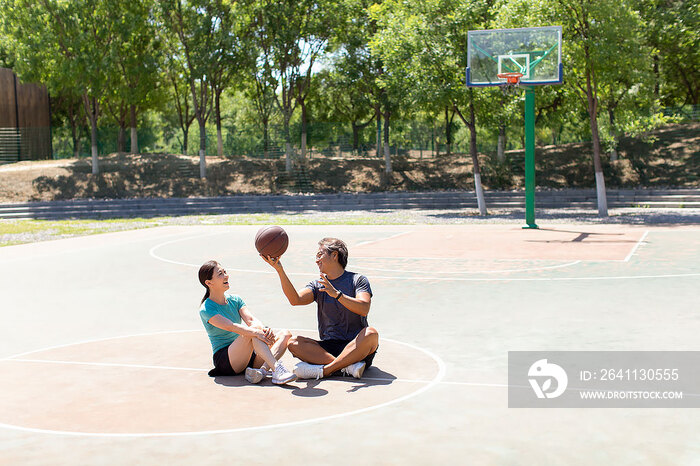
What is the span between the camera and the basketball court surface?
17.0 ft

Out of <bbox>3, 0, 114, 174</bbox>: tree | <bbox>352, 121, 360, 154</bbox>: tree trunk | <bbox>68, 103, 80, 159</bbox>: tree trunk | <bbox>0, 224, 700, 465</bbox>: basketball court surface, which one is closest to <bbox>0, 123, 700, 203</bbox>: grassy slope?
<bbox>3, 0, 114, 174</bbox>: tree

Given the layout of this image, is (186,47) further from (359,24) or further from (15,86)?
(15,86)

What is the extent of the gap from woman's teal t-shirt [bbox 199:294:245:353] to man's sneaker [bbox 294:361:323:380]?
0.73 m

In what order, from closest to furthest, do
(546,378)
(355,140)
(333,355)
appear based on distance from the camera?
1. (546,378)
2. (333,355)
3. (355,140)

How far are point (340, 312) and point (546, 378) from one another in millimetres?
2022

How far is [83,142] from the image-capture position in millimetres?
57406

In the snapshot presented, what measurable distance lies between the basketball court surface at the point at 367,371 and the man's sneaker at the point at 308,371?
0.40 feet

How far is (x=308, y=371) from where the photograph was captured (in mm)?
7059

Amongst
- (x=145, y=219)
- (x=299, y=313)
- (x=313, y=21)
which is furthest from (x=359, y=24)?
(x=299, y=313)

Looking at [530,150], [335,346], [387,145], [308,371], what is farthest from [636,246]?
[387,145]

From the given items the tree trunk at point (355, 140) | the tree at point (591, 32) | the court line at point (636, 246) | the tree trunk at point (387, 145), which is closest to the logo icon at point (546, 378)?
the court line at point (636, 246)

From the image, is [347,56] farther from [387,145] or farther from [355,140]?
[355,140]

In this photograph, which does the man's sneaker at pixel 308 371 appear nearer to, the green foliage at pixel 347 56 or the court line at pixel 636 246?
the court line at pixel 636 246

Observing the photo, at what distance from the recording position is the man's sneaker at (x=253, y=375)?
22.8 ft
